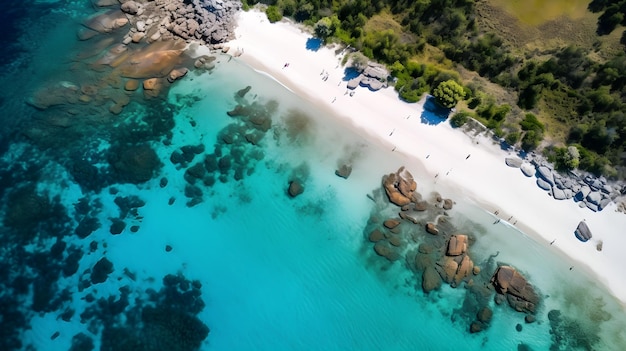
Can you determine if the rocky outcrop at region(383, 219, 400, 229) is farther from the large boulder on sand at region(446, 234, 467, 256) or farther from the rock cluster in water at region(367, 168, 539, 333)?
the large boulder on sand at region(446, 234, 467, 256)

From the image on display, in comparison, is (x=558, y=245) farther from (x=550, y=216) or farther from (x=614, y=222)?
(x=614, y=222)

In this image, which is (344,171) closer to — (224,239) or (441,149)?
(441,149)

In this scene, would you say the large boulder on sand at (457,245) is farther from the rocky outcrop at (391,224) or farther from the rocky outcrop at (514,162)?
the rocky outcrop at (514,162)

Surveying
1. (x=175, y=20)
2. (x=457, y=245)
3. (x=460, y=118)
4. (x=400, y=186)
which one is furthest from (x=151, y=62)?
(x=457, y=245)

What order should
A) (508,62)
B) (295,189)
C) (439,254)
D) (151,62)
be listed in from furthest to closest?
1. (151,62)
2. (508,62)
3. (295,189)
4. (439,254)

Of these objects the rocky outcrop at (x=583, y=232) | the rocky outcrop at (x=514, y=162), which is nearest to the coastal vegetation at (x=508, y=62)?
the rocky outcrop at (x=514, y=162)

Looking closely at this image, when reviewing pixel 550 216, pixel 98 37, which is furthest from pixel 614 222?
pixel 98 37
